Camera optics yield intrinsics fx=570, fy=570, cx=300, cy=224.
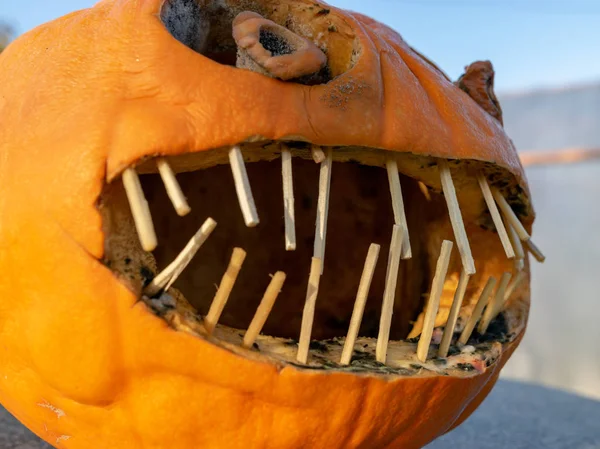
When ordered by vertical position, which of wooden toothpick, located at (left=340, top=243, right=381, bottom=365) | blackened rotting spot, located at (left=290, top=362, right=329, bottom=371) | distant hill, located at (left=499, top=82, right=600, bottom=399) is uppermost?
wooden toothpick, located at (left=340, top=243, right=381, bottom=365)

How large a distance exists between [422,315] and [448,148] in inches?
14.2

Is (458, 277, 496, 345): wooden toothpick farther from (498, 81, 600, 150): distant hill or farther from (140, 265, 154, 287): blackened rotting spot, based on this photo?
(498, 81, 600, 150): distant hill

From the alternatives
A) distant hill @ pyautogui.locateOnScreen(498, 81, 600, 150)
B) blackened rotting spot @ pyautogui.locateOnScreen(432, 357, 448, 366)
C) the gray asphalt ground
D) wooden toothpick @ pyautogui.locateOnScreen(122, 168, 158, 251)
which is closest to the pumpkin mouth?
blackened rotting spot @ pyautogui.locateOnScreen(432, 357, 448, 366)

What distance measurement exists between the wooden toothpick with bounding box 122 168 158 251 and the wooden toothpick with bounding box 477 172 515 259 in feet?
1.49

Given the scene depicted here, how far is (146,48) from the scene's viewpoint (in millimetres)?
631

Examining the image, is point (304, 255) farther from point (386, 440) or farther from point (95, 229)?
point (95, 229)

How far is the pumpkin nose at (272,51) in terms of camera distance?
63 centimetres

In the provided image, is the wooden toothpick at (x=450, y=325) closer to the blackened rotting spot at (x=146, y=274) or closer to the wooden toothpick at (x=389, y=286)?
the wooden toothpick at (x=389, y=286)

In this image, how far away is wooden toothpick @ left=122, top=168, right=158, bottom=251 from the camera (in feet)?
1.80

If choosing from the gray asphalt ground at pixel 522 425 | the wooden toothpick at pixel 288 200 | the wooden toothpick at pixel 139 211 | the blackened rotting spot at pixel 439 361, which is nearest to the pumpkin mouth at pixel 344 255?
the blackened rotting spot at pixel 439 361

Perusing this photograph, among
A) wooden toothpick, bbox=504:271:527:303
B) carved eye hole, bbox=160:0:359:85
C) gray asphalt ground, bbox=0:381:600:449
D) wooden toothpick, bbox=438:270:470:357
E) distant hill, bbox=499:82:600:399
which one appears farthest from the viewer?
distant hill, bbox=499:82:600:399

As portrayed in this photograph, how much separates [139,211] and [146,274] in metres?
0.08

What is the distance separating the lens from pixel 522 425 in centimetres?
133

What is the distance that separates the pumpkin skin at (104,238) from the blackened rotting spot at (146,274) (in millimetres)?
32
